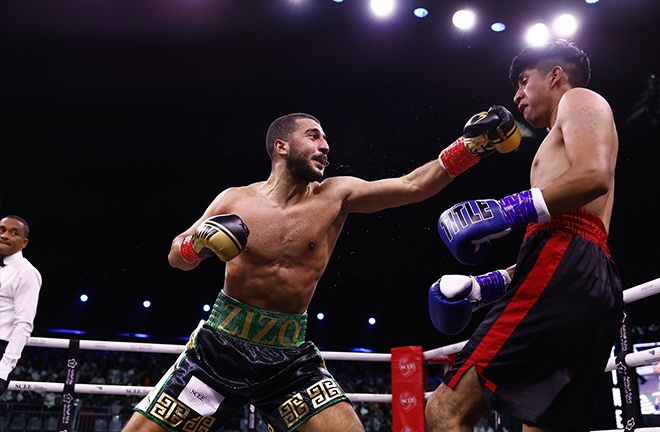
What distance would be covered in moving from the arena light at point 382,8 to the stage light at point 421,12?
0.23 meters

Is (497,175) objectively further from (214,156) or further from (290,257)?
(290,257)

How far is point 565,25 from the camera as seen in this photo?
594cm

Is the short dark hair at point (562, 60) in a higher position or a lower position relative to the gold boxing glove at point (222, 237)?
higher

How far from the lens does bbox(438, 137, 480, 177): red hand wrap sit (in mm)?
2414

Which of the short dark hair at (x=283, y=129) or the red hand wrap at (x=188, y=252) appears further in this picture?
the short dark hair at (x=283, y=129)

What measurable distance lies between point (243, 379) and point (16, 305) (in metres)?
2.19

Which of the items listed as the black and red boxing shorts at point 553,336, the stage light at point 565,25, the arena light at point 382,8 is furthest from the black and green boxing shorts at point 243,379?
the stage light at point 565,25

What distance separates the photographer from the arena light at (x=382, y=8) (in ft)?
19.4

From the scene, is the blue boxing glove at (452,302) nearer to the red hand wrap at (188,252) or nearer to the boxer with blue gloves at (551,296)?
the boxer with blue gloves at (551,296)

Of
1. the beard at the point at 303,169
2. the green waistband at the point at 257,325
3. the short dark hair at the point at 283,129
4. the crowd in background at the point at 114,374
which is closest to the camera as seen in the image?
the green waistband at the point at 257,325

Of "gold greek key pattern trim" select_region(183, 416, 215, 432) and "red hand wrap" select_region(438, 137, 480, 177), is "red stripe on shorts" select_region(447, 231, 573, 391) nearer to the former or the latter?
"red hand wrap" select_region(438, 137, 480, 177)

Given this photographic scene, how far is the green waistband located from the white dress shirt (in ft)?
6.31

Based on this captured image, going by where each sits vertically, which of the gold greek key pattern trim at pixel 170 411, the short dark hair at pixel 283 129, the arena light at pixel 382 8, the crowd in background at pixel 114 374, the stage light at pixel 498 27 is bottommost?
the gold greek key pattern trim at pixel 170 411

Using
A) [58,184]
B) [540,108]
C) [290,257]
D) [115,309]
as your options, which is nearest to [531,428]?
[540,108]
